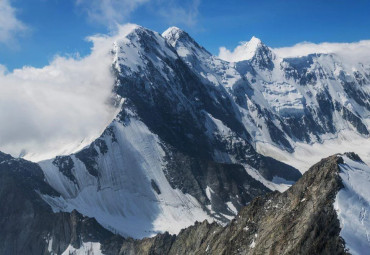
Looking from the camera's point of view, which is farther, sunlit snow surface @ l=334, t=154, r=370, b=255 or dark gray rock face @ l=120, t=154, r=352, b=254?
dark gray rock face @ l=120, t=154, r=352, b=254

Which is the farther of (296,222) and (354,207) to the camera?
(296,222)

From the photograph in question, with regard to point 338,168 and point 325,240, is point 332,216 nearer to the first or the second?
point 325,240

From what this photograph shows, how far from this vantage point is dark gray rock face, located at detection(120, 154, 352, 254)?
11606cm

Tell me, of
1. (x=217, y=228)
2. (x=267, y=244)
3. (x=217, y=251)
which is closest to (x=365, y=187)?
(x=267, y=244)

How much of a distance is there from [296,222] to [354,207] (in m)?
13.3

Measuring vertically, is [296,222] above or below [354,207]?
below

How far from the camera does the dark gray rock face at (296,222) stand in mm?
116062

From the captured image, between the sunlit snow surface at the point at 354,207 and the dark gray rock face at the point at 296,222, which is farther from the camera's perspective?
the dark gray rock face at the point at 296,222

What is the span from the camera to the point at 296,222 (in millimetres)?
125688

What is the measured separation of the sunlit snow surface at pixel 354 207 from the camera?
378 feet

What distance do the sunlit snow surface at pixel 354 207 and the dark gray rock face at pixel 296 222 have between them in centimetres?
156

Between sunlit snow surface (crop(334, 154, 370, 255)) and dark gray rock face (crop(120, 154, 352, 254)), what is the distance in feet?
5.12

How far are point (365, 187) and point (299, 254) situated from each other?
28476 millimetres

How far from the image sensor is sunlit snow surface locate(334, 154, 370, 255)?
115188 millimetres
